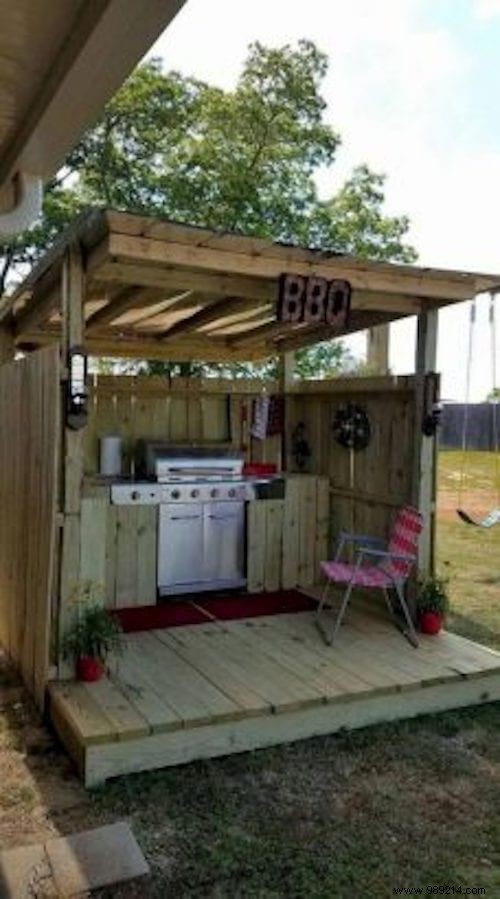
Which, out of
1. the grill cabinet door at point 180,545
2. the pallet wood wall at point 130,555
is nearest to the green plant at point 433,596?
the grill cabinet door at point 180,545

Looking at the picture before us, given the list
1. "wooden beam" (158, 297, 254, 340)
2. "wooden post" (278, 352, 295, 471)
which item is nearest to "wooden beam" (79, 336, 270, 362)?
"wooden beam" (158, 297, 254, 340)

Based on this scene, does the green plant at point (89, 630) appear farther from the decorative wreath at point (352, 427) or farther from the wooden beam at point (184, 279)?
the decorative wreath at point (352, 427)

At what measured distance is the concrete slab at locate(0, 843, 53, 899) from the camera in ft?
7.88

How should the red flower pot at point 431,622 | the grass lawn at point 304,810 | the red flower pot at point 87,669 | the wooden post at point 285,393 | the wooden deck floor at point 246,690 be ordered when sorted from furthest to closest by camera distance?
the wooden post at point 285,393, the red flower pot at point 431,622, the red flower pot at point 87,669, the wooden deck floor at point 246,690, the grass lawn at point 304,810

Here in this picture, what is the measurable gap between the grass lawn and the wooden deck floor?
0.30 ft

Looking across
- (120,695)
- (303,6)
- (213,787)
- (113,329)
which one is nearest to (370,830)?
(213,787)

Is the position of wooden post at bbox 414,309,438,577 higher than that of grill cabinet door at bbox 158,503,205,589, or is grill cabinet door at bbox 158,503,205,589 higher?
wooden post at bbox 414,309,438,577

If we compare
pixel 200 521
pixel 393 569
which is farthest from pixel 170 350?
pixel 393 569

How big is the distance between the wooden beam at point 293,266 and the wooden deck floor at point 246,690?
6.81 feet

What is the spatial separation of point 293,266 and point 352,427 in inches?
77.9

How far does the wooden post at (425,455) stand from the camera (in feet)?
15.3

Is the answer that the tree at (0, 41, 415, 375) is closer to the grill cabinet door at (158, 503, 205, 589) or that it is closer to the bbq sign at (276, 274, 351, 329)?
the grill cabinet door at (158, 503, 205, 589)

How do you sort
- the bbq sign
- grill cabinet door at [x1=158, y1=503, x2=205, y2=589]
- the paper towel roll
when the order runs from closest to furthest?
the bbq sign, grill cabinet door at [x1=158, y1=503, x2=205, y2=589], the paper towel roll

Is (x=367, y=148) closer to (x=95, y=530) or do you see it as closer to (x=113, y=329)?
(x=113, y=329)
